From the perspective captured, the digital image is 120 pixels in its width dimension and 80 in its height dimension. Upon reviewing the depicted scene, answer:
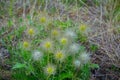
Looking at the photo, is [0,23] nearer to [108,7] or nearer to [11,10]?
[11,10]

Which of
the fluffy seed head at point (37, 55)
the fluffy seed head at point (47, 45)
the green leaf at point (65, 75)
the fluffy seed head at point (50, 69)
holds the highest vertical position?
the fluffy seed head at point (47, 45)

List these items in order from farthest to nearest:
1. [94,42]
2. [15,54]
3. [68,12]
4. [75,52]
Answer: [68,12], [94,42], [15,54], [75,52]

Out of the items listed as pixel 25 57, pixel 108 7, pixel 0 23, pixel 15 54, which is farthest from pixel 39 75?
pixel 108 7

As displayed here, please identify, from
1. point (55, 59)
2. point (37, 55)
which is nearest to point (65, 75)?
point (55, 59)

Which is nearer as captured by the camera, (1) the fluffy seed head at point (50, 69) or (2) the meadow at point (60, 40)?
(1) the fluffy seed head at point (50, 69)

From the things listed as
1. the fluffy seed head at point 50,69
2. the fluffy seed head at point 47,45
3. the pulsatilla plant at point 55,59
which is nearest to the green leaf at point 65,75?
the pulsatilla plant at point 55,59

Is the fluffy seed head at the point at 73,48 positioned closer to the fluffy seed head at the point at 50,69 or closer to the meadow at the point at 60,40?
the meadow at the point at 60,40

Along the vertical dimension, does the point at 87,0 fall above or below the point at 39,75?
above

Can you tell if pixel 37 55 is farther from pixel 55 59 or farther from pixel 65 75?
pixel 65 75

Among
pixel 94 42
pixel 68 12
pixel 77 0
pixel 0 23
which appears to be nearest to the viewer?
pixel 94 42

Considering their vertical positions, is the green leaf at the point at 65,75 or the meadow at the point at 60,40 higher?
the meadow at the point at 60,40

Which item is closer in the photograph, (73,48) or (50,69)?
(50,69)

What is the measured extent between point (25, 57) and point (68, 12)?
4.03 feet

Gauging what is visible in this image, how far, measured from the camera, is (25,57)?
2666 mm
